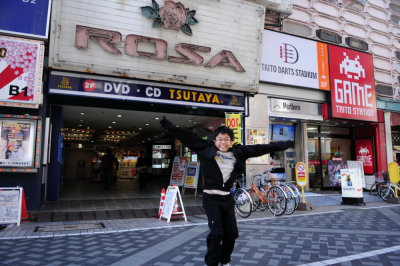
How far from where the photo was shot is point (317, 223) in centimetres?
670

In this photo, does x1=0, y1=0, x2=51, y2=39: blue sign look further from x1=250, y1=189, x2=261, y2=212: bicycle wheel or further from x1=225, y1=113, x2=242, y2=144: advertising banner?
x1=250, y1=189, x2=261, y2=212: bicycle wheel

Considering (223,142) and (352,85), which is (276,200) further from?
(352,85)

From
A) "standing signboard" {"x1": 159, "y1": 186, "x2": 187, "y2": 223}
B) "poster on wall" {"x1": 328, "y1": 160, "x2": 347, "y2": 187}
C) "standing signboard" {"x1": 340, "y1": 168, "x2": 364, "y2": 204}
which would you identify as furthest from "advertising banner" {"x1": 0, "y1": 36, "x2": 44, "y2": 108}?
"poster on wall" {"x1": 328, "y1": 160, "x2": 347, "y2": 187}

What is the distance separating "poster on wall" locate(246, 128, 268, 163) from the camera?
10.8 metres

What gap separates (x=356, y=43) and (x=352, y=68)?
2264 millimetres

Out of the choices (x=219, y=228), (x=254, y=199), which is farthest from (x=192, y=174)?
(x=219, y=228)

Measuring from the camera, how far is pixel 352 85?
12.9 metres

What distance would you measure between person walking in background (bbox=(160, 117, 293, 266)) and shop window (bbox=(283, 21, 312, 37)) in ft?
35.1

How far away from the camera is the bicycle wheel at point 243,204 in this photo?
7551mm

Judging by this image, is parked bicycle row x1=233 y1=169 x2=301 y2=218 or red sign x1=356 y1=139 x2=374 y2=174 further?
red sign x1=356 y1=139 x2=374 y2=174

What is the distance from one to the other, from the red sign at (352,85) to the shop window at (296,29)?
1.22 meters

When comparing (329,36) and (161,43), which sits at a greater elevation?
(329,36)

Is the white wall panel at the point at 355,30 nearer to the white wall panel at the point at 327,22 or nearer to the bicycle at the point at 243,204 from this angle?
the white wall panel at the point at 327,22

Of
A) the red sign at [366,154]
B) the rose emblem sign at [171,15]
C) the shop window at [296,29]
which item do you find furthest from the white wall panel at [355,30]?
the rose emblem sign at [171,15]
